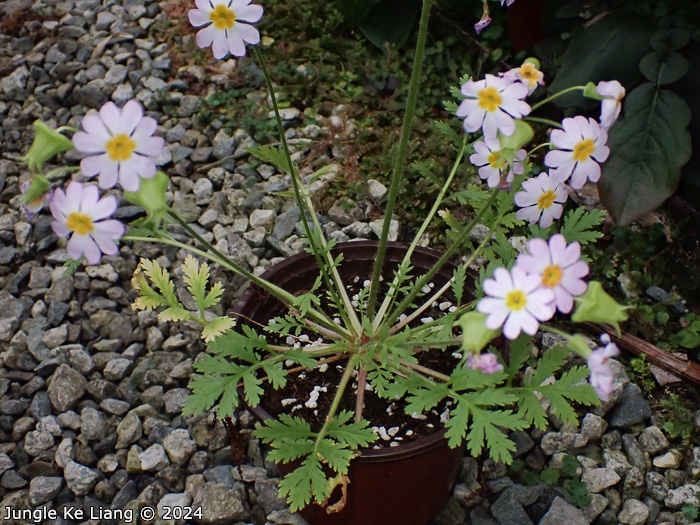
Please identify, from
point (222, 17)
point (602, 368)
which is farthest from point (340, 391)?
point (222, 17)

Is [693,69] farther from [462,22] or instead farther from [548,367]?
[548,367]

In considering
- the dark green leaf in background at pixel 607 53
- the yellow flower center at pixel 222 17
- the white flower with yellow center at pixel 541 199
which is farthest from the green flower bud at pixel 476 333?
the dark green leaf in background at pixel 607 53

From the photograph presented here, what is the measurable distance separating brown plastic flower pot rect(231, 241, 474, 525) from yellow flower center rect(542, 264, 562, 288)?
0.56 meters

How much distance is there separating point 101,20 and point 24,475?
2.04 meters

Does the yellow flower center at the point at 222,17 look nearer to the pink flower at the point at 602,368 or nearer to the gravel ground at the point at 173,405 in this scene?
the pink flower at the point at 602,368

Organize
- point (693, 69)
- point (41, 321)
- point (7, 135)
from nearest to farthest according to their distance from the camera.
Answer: point (41, 321), point (693, 69), point (7, 135)

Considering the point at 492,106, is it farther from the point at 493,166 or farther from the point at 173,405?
the point at 173,405

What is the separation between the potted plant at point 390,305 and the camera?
0.95 m

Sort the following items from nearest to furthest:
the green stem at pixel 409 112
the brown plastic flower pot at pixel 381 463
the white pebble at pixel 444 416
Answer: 1. the green stem at pixel 409 112
2. the brown plastic flower pot at pixel 381 463
3. the white pebble at pixel 444 416

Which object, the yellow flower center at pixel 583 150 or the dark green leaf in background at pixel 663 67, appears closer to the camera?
the yellow flower center at pixel 583 150

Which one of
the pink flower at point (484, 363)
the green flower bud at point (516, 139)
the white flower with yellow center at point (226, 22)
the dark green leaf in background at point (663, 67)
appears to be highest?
the dark green leaf in background at point (663, 67)

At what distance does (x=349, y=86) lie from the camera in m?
2.65

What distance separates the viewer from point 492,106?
1113 mm

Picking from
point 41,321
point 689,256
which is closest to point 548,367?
point 689,256
